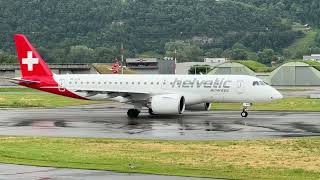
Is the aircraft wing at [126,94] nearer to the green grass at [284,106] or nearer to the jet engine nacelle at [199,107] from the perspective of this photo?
the jet engine nacelle at [199,107]

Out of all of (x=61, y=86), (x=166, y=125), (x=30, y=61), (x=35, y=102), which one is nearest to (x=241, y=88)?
(x=166, y=125)

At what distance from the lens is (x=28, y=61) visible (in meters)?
53.9

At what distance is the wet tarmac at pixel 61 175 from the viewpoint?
1970 cm

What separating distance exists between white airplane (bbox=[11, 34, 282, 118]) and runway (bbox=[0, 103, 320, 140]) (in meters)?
0.99

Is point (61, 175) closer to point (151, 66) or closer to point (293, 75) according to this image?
point (293, 75)

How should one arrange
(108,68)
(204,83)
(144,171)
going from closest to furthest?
(144,171), (204,83), (108,68)

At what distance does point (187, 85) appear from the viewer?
48.1m

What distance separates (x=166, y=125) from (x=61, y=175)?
19.7 meters

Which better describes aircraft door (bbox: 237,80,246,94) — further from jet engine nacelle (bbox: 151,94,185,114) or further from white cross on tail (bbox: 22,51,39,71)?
white cross on tail (bbox: 22,51,39,71)

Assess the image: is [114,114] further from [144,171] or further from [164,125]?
[144,171]

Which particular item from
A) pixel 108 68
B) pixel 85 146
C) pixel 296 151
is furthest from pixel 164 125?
pixel 108 68

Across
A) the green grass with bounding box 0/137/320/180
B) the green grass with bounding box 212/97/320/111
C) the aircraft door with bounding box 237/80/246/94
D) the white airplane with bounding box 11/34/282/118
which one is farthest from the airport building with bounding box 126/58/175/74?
the green grass with bounding box 0/137/320/180

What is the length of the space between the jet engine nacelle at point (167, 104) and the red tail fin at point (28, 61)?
459 inches

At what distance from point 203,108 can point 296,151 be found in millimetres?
22826
